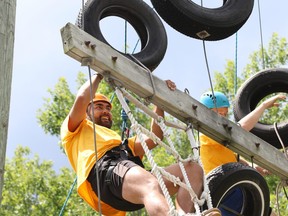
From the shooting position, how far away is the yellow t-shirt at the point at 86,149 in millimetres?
6195

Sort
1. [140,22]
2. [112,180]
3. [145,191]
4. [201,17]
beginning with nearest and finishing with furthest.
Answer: [145,191]
[112,180]
[201,17]
[140,22]

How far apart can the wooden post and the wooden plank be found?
2.45ft

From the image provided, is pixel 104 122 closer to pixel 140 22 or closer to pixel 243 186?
pixel 140 22

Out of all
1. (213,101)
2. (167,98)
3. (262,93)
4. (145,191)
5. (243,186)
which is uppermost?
(262,93)

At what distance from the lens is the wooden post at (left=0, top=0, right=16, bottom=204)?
4.69 meters

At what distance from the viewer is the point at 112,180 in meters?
5.89

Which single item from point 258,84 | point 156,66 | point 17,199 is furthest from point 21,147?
point 156,66

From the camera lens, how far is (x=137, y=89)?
19.8 ft

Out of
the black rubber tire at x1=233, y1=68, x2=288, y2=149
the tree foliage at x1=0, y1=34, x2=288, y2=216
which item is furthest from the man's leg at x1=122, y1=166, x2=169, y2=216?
the tree foliage at x1=0, y1=34, x2=288, y2=216

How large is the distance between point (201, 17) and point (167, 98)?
2.72 feet

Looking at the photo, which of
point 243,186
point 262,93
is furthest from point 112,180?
point 262,93

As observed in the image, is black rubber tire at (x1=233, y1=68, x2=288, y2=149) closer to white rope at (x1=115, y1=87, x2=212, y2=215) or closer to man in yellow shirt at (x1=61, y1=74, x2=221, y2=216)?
man in yellow shirt at (x1=61, y1=74, x2=221, y2=216)

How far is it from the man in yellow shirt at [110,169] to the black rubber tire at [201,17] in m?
0.65

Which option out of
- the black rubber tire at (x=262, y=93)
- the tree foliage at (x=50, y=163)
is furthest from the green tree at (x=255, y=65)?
the black rubber tire at (x=262, y=93)
